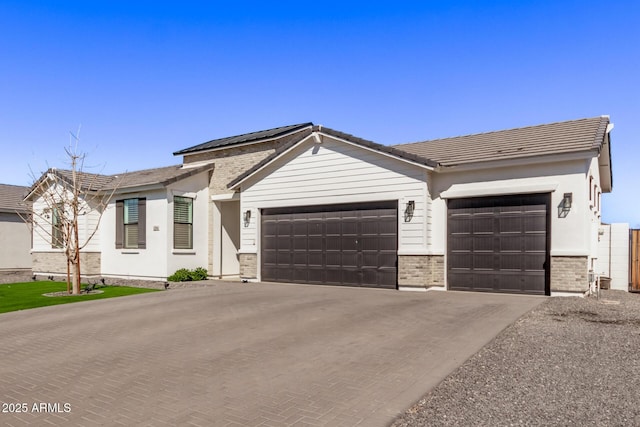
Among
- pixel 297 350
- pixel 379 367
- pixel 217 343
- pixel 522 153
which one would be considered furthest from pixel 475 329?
pixel 522 153

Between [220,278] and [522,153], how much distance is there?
1319cm

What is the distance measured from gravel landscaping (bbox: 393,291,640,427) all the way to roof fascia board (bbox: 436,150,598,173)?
528cm

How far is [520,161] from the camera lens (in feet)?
42.0

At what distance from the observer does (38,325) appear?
959 centimetres

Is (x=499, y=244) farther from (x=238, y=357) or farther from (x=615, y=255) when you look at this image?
(x=238, y=357)

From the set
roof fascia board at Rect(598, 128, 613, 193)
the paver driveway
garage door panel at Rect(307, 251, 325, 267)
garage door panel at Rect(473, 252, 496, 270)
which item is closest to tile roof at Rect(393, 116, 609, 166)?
roof fascia board at Rect(598, 128, 613, 193)

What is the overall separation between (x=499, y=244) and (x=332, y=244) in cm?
565

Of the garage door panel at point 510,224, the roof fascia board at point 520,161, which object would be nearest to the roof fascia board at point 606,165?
the roof fascia board at point 520,161

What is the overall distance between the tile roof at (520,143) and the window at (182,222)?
978 centimetres

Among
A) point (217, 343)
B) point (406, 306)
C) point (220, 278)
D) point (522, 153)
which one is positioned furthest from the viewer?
point (220, 278)

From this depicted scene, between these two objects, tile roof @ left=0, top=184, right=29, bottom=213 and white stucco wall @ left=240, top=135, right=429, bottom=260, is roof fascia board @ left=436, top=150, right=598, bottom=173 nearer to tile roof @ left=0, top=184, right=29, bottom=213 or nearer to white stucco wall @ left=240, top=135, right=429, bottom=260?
white stucco wall @ left=240, top=135, right=429, bottom=260

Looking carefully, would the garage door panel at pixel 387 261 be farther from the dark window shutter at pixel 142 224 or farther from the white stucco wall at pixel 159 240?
the dark window shutter at pixel 142 224

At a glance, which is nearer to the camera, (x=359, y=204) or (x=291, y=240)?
(x=359, y=204)

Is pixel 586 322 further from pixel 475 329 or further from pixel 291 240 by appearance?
pixel 291 240
